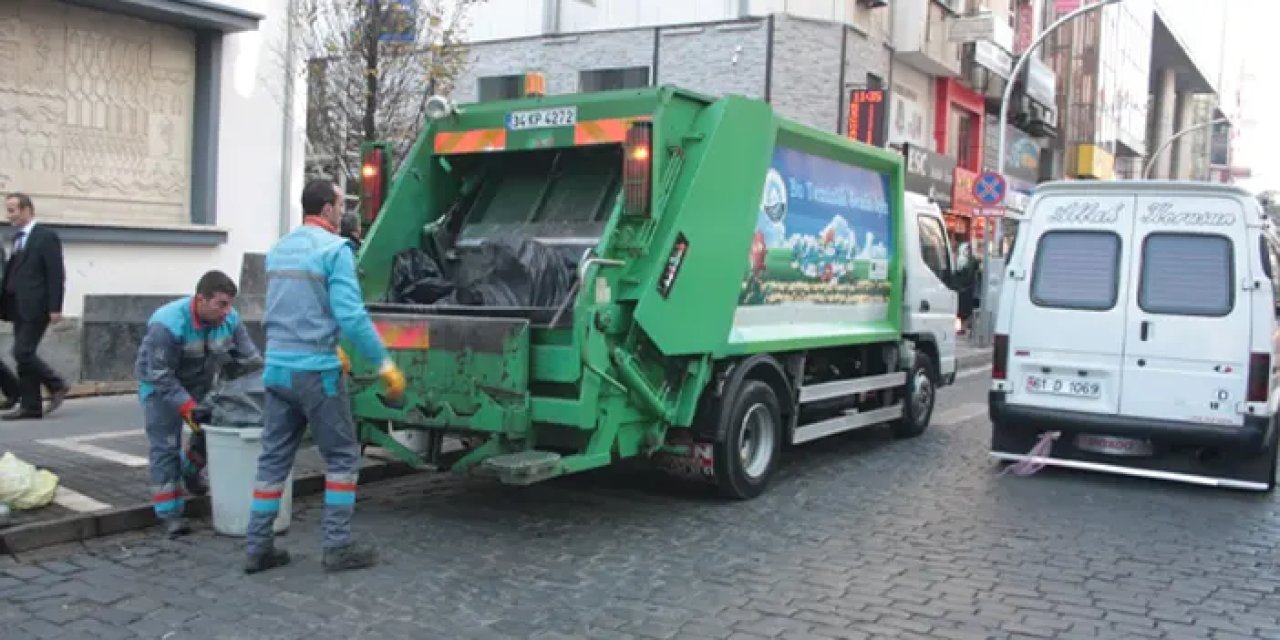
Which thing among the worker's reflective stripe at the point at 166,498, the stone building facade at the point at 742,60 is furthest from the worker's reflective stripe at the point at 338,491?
the stone building facade at the point at 742,60

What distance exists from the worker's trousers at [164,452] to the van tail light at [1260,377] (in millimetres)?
6836

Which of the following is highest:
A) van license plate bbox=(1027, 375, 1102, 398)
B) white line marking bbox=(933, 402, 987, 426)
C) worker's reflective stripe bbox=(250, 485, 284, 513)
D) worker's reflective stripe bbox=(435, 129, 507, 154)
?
worker's reflective stripe bbox=(435, 129, 507, 154)

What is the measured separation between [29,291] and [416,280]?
3.68 metres

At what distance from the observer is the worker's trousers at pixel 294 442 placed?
5.05 meters

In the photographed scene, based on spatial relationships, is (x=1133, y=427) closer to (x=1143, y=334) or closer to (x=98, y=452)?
(x=1143, y=334)

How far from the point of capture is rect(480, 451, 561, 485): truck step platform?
18.2 ft

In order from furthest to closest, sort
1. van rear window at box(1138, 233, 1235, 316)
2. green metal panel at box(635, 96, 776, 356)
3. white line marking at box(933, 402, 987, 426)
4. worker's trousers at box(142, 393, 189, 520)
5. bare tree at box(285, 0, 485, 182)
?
1. white line marking at box(933, 402, 987, 426)
2. bare tree at box(285, 0, 485, 182)
3. van rear window at box(1138, 233, 1235, 316)
4. green metal panel at box(635, 96, 776, 356)
5. worker's trousers at box(142, 393, 189, 520)

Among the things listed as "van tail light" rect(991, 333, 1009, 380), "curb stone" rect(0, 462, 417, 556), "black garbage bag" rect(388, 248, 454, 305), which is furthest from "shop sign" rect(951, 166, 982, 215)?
"curb stone" rect(0, 462, 417, 556)

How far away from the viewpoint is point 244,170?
11.3 m

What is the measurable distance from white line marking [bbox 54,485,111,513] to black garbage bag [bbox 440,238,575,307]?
7.22 ft

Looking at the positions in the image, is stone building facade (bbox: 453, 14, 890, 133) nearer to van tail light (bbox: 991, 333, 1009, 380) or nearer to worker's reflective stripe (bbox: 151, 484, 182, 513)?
van tail light (bbox: 991, 333, 1009, 380)

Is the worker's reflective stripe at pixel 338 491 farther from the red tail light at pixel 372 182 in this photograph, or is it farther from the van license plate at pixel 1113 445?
the van license plate at pixel 1113 445

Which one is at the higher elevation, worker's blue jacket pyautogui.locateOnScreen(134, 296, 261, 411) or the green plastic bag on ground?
worker's blue jacket pyautogui.locateOnScreen(134, 296, 261, 411)

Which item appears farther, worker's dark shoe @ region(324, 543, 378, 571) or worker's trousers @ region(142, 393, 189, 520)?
worker's trousers @ region(142, 393, 189, 520)
